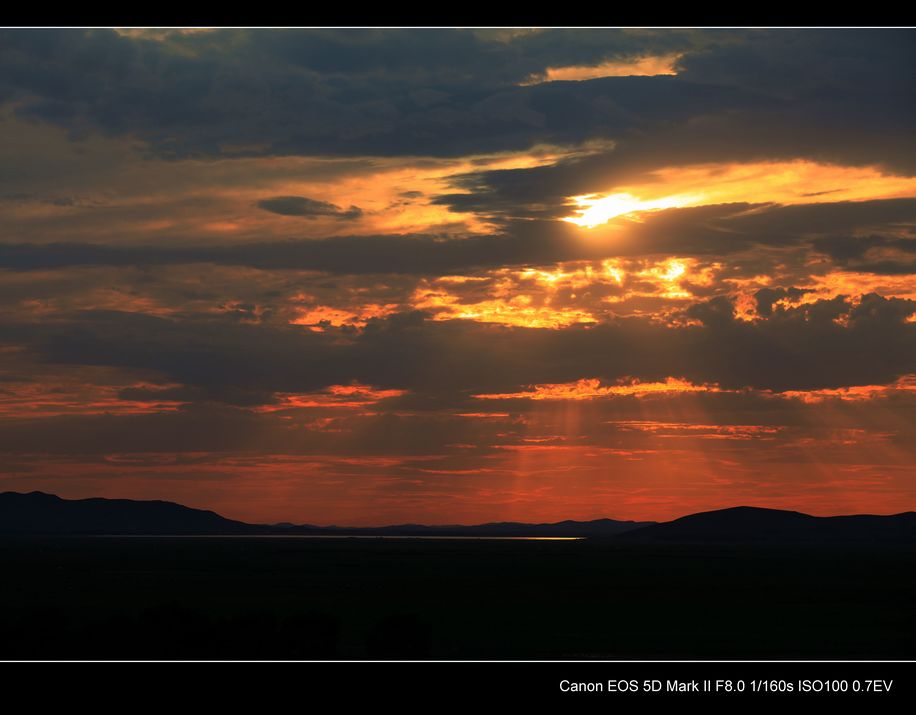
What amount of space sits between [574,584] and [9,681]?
101m

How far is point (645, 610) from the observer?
280 ft

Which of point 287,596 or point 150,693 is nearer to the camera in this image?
point 150,693

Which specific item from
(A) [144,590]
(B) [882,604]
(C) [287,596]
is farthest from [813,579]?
(A) [144,590]

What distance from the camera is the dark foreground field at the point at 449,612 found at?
46.2m

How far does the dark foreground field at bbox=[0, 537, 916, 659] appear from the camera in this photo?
4625 cm

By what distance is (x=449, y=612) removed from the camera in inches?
3091

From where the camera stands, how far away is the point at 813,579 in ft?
432

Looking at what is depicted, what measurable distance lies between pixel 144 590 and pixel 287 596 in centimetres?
1687

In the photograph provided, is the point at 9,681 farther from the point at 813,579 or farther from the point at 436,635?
the point at 813,579

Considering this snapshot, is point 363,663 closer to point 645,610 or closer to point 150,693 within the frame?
point 150,693

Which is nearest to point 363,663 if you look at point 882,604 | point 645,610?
point 645,610
